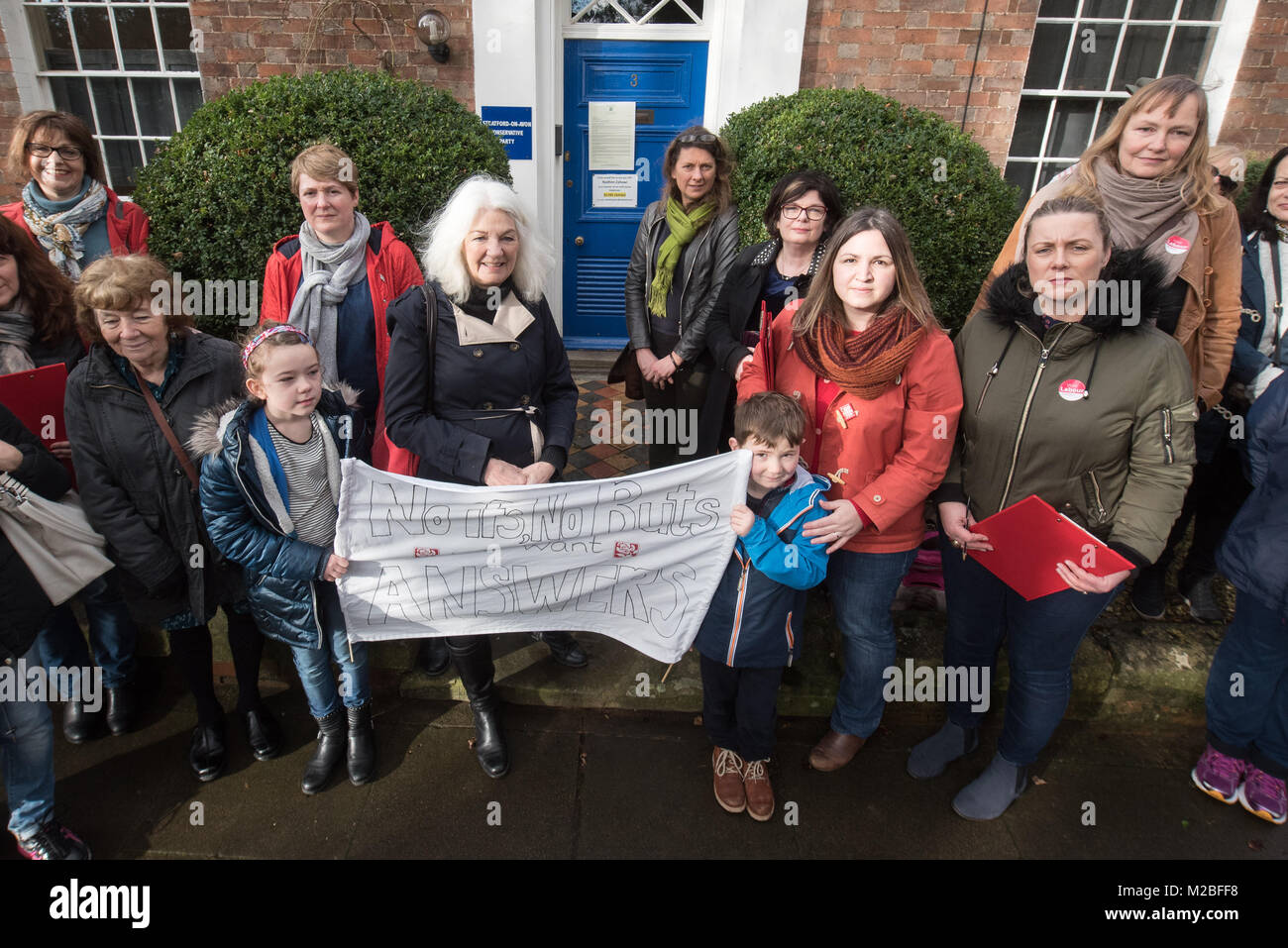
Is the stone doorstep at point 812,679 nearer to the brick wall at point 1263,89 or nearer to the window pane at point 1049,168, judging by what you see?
the window pane at point 1049,168

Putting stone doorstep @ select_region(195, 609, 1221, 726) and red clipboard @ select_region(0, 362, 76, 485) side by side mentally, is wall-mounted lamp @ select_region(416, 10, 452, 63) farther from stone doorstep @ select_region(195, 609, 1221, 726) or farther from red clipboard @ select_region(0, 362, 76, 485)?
stone doorstep @ select_region(195, 609, 1221, 726)

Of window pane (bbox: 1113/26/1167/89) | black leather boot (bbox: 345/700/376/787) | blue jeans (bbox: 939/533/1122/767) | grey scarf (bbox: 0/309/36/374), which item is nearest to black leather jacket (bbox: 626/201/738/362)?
blue jeans (bbox: 939/533/1122/767)

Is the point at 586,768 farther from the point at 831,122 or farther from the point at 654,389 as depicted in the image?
the point at 831,122

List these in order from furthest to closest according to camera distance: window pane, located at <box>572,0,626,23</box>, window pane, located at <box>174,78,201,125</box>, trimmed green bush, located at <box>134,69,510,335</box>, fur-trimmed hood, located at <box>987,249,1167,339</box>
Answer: window pane, located at <box>174,78,201,125</box>, window pane, located at <box>572,0,626,23</box>, trimmed green bush, located at <box>134,69,510,335</box>, fur-trimmed hood, located at <box>987,249,1167,339</box>

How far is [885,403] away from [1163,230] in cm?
141

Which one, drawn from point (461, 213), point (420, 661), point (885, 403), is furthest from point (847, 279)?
point (420, 661)

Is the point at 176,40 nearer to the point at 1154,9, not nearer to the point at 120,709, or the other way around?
the point at 120,709

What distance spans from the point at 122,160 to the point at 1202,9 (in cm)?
960

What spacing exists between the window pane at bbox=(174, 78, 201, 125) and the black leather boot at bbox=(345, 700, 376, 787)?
6124 millimetres

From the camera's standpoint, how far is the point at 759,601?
2.61 m

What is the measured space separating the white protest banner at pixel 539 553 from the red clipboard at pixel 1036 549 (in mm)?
852

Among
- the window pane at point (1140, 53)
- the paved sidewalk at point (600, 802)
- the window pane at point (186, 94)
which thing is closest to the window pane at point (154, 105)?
the window pane at point (186, 94)

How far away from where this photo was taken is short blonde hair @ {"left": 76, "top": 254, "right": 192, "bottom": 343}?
2400 millimetres

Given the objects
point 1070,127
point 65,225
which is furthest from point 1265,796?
point 1070,127
